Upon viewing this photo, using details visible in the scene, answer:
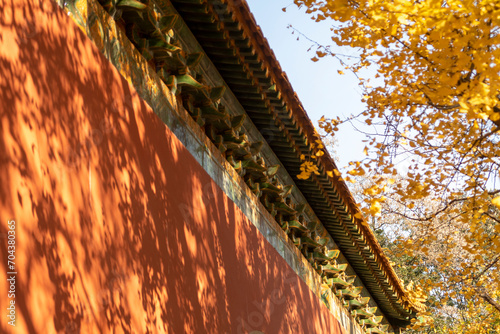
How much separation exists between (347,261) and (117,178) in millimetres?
7437

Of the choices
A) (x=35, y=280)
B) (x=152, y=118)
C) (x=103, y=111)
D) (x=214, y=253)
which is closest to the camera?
(x=35, y=280)

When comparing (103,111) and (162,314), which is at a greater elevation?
(103,111)

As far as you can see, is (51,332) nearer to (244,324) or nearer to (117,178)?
(117,178)

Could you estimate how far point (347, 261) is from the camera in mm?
10102

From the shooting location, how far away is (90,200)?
2973mm

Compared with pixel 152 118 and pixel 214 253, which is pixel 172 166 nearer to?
pixel 152 118

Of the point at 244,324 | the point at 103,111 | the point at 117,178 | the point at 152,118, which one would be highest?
the point at 152,118

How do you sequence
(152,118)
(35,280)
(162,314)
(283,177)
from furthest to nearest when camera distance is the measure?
1. (283,177)
2. (152,118)
3. (162,314)
4. (35,280)

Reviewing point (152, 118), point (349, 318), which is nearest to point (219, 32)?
point (152, 118)

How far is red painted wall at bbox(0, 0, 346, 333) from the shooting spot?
2.46m

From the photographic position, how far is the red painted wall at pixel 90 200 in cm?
246

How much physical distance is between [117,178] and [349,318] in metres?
7.13

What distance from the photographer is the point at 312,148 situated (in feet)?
21.7

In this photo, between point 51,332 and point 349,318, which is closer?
point 51,332
